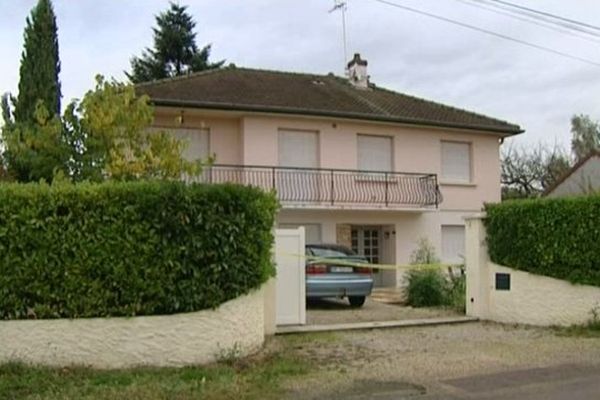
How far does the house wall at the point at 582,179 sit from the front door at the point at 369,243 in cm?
1277

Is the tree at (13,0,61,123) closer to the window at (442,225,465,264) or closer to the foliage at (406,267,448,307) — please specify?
the foliage at (406,267,448,307)

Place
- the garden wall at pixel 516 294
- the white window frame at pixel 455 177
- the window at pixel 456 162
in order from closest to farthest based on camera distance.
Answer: the garden wall at pixel 516 294, the white window frame at pixel 455 177, the window at pixel 456 162

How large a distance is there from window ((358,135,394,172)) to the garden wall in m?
9.24

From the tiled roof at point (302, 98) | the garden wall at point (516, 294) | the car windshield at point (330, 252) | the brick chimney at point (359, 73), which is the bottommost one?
the garden wall at point (516, 294)

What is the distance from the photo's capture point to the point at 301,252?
1134cm

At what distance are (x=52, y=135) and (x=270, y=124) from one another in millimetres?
8550

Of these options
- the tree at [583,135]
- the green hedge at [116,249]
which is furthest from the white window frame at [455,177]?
the tree at [583,135]

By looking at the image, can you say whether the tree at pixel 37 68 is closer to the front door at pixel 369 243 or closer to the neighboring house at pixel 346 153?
the neighboring house at pixel 346 153

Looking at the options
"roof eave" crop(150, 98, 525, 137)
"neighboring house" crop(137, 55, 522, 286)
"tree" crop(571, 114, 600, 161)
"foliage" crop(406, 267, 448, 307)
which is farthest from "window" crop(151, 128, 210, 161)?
"tree" crop(571, 114, 600, 161)

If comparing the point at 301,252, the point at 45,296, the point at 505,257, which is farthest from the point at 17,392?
the point at 505,257

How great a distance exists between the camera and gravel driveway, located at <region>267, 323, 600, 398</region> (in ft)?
26.4

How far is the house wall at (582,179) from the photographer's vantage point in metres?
32.1

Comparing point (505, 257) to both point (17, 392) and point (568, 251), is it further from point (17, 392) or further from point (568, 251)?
point (17, 392)

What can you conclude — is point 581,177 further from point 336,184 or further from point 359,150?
point 336,184
